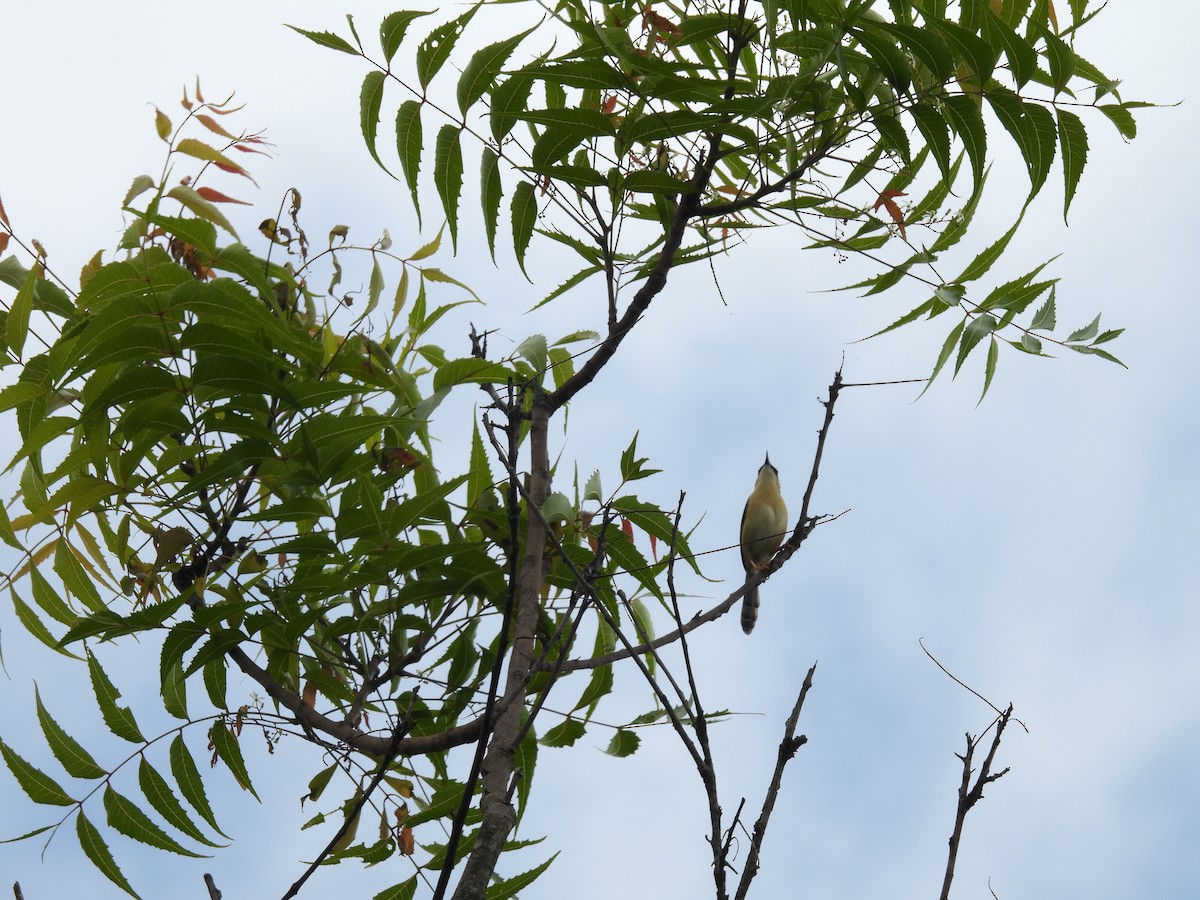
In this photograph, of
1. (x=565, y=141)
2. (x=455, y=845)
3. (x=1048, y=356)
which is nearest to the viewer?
(x=455, y=845)

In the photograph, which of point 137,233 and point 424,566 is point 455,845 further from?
point 137,233

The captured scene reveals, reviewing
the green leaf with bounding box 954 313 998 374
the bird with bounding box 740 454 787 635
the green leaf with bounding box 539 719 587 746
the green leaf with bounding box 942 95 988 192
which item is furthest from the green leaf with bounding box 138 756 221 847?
the bird with bounding box 740 454 787 635

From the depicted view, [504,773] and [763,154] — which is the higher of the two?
[763,154]

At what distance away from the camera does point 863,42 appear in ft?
8.48

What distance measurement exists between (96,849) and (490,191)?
2.13 metres

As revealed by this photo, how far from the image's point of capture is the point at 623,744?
3.40 metres

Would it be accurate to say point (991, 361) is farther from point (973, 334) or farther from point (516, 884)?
point (516, 884)

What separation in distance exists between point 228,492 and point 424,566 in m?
0.66

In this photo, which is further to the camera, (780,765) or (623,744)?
(623,744)

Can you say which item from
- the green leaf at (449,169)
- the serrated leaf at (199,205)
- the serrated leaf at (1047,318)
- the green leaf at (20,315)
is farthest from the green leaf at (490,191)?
the serrated leaf at (1047,318)

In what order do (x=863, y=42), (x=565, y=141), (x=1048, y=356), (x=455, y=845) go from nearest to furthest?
(x=455, y=845), (x=863, y=42), (x=565, y=141), (x=1048, y=356)

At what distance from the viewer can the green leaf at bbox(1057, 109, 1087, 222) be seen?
277cm

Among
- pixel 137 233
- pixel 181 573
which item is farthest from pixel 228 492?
pixel 137 233

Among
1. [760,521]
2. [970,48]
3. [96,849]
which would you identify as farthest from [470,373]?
[760,521]
